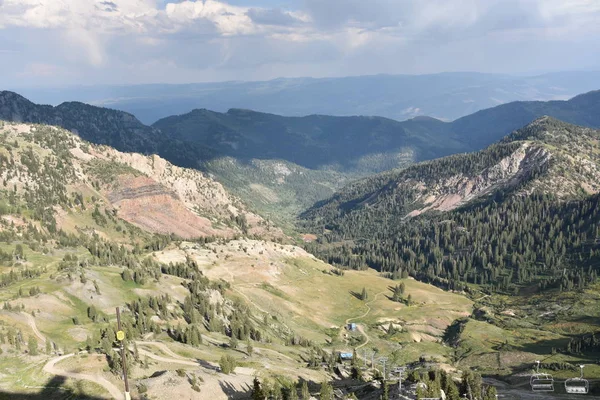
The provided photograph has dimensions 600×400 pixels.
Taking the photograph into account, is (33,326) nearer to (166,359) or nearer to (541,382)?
(166,359)

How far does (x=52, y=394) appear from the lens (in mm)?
64188

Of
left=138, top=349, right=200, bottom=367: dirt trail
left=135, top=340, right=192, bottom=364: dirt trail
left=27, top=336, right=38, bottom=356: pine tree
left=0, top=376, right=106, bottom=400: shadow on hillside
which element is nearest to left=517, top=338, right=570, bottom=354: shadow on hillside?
left=138, top=349, right=200, bottom=367: dirt trail

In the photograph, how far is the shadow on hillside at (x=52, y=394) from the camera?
6291cm

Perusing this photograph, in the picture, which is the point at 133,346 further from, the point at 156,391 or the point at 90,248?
the point at 90,248

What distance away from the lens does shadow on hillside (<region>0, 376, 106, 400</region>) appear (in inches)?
2477

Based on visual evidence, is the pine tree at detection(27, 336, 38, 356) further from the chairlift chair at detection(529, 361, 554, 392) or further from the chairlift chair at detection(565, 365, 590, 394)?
the chairlift chair at detection(565, 365, 590, 394)

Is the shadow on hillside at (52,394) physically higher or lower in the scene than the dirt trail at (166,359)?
higher

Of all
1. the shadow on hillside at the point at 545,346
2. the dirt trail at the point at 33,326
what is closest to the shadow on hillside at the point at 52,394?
the dirt trail at the point at 33,326

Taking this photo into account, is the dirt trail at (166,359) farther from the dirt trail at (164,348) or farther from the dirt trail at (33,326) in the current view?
the dirt trail at (33,326)

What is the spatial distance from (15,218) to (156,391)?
152m

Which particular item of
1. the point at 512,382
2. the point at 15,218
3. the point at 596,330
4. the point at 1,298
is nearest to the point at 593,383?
the point at 512,382

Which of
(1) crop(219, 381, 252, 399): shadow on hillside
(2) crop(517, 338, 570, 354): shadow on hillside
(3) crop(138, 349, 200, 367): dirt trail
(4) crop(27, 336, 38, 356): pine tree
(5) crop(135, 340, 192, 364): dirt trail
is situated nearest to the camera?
(1) crop(219, 381, 252, 399): shadow on hillside

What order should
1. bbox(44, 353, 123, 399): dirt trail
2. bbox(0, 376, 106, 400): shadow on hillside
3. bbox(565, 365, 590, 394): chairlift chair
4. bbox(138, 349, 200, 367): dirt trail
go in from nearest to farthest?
bbox(0, 376, 106, 400): shadow on hillside → bbox(44, 353, 123, 399): dirt trail → bbox(138, 349, 200, 367): dirt trail → bbox(565, 365, 590, 394): chairlift chair

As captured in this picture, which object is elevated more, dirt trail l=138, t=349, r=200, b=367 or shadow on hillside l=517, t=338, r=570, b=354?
dirt trail l=138, t=349, r=200, b=367
